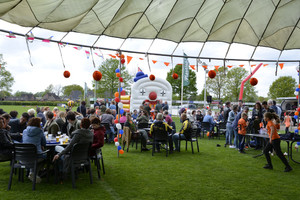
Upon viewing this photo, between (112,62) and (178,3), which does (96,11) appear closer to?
(178,3)

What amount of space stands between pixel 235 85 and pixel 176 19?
127 ft

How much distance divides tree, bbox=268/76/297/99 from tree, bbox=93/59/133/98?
26.9m

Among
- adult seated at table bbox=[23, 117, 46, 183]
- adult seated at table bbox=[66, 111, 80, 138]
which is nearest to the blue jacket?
adult seated at table bbox=[23, 117, 46, 183]

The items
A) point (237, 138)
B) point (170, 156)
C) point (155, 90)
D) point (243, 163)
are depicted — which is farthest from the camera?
point (155, 90)

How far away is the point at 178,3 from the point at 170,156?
188 inches

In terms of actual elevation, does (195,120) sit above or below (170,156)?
above

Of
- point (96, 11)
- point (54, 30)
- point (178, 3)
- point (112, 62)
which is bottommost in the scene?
point (54, 30)

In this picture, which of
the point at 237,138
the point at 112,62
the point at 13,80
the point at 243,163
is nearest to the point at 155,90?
the point at 237,138

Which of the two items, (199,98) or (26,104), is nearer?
(199,98)

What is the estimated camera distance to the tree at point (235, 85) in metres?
42.0

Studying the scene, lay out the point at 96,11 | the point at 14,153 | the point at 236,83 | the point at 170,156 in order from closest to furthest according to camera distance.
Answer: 1. the point at 14,153
2. the point at 96,11
3. the point at 170,156
4. the point at 236,83

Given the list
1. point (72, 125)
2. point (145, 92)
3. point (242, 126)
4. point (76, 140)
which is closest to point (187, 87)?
point (145, 92)

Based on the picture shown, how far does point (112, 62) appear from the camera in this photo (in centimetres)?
4322

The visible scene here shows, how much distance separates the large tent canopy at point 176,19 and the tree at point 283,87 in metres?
43.0
